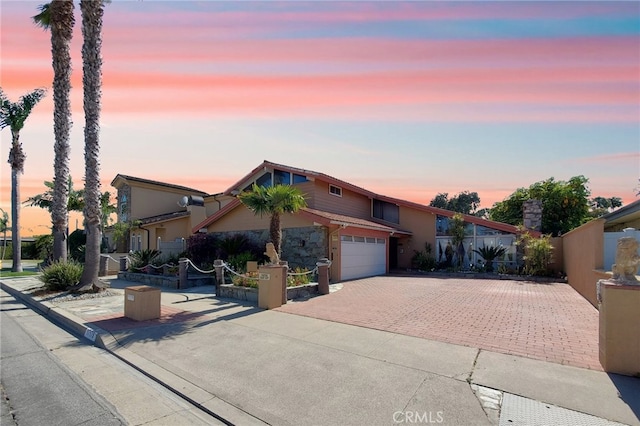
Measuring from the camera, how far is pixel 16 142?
25.1m

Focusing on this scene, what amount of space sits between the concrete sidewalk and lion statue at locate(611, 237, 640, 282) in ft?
4.95

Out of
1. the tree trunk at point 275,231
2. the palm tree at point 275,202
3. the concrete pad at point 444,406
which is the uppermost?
the palm tree at point 275,202

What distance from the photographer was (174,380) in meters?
5.41

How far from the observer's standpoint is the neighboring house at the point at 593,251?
407 inches

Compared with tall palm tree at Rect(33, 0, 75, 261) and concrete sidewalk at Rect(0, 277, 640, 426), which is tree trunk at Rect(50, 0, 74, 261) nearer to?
tall palm tree at Rect(33, 0, 75, 261)

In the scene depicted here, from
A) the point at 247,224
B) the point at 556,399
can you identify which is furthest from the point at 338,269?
the point at 556,399

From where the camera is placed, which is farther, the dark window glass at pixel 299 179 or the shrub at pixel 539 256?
the dark window glass at pixel 299 179

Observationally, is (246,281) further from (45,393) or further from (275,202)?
(45,393)

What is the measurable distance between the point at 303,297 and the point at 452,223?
12.8 meters

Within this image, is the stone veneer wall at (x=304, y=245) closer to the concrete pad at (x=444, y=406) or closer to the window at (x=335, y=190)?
the window at (x=335, y=190)

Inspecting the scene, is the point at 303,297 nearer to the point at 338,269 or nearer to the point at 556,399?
the point at 338,269

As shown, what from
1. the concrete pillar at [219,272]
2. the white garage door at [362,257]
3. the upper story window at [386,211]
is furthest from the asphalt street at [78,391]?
the upper story window at [386,211]

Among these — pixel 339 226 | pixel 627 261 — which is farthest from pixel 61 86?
pixel 627 261

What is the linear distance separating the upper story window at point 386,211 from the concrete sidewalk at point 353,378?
54.1ft
